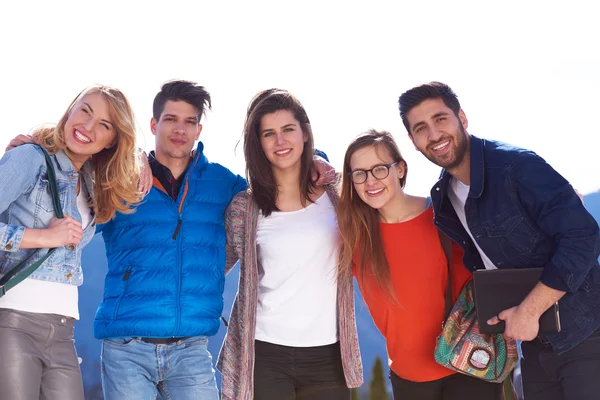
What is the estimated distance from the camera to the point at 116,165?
3.40 meters

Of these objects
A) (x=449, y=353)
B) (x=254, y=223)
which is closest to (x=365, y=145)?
(x=254, y=223)

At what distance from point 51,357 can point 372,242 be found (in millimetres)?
1924

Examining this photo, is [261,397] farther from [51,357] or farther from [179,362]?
[51,357]

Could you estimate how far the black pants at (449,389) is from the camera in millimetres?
3311

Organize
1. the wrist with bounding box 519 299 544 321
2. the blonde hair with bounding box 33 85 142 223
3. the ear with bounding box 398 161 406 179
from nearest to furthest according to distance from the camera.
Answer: the wrist with bounding box 519 299 544 321 < the blonde hair with bounding box 33 85 142 223 < the ear with bounding box 398 161 406 179

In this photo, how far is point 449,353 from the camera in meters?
3.24

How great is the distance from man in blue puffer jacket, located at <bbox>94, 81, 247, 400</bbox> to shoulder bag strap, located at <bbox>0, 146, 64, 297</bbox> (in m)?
0.67

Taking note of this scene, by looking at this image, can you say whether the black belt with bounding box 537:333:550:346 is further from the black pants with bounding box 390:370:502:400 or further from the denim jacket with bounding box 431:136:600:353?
the black pants with bounding box 390:370:502:400

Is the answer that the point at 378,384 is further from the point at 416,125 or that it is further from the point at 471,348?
the point at 416,125

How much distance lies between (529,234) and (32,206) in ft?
8.61

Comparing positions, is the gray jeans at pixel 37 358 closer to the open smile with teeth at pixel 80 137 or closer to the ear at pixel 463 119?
the open smile with teeth at pixel 80 137

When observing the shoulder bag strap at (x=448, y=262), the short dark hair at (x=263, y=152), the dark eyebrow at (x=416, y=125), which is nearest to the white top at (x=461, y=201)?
the shoulder bag strap at (x=448, y=262)

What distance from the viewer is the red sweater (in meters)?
3.44

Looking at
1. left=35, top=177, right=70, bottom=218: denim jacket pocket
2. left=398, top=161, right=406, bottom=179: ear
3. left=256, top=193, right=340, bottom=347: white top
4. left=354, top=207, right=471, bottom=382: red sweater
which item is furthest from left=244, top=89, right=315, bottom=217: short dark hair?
left=35, top=177, right=70, bottom=218: denim jacket pocket
